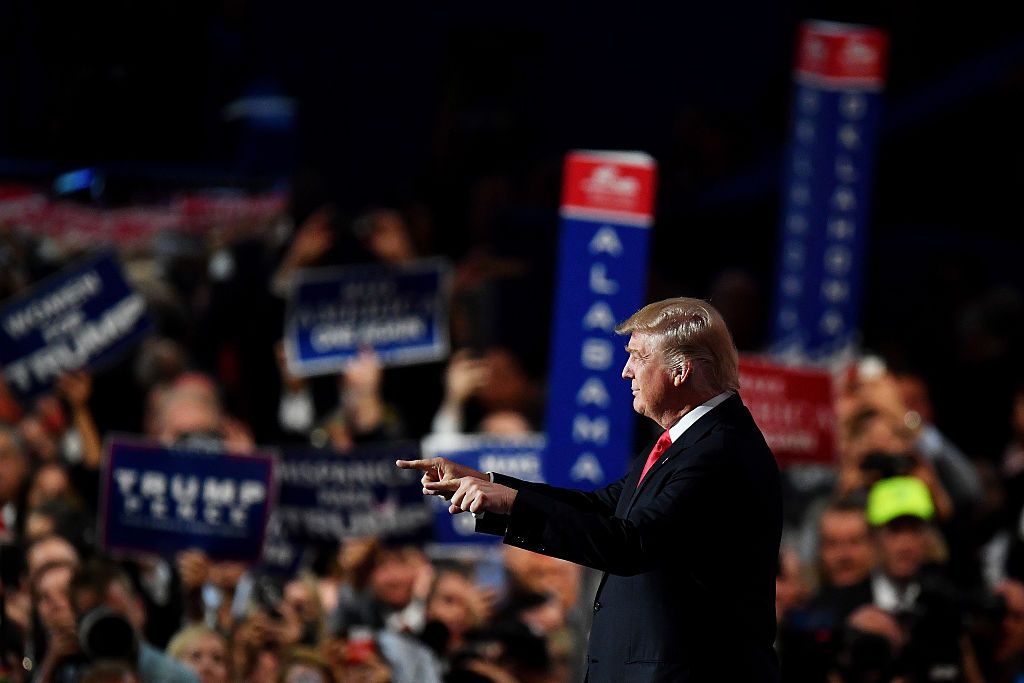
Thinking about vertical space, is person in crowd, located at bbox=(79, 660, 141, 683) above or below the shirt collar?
below

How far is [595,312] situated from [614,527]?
3003 millimetres

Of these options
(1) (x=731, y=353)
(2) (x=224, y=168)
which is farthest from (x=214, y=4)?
(1) (x=731, y=353)

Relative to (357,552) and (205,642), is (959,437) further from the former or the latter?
(205,642)

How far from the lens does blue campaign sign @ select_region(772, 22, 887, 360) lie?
10055mm

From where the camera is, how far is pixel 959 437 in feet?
33.4

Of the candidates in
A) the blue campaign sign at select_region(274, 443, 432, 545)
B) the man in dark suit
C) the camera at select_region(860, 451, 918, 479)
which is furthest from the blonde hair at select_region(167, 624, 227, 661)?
the man in dark suit

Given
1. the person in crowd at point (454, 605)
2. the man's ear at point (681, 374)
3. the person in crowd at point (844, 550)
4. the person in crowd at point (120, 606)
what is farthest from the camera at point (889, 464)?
the man's ear at point (681, 374)

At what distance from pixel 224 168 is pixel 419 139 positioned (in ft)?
9.62

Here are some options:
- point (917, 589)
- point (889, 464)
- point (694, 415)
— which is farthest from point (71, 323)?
point (694, 415)

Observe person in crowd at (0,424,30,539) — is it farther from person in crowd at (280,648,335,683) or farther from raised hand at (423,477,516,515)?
raised hand at (423,477,516,515)

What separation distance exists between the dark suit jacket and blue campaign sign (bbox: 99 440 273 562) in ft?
13.0

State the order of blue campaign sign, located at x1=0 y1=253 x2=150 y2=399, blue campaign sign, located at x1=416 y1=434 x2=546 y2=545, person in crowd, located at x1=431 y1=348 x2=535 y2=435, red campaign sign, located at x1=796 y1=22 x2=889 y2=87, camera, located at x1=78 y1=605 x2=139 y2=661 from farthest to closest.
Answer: person in crowd, located at x1=431 y1=348 x2=535 y2=435 → red campaign sign, located at x1=796 y1=22 x2=889 y2=87 → blue campaign sign, located at x1=0 y1=253 x2=150 y2=399 → blue campaign sign, located at x1=416 y1=434 x2=546 y2=545 → camera, located at x1=78 y1=605 x2=139 y2=661

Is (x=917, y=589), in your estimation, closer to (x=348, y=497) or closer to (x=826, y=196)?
(x=348, y=497)

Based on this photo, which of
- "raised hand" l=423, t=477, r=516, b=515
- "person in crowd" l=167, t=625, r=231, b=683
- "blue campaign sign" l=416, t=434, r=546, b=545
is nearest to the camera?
"raised hand" l=423, t=477, r=516, b=515
